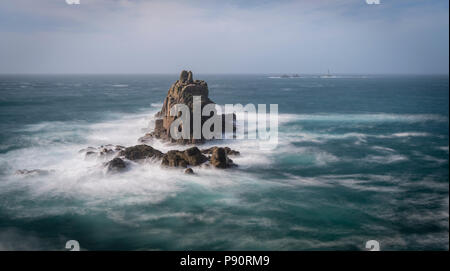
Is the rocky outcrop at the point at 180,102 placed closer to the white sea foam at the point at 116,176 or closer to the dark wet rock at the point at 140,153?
the white sea foam at the point at 116,176

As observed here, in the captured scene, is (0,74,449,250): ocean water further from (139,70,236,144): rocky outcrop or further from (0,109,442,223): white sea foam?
(139,70,236,144): rocky outcrop

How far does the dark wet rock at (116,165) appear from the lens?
16.0 meters

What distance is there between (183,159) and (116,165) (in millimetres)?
3823

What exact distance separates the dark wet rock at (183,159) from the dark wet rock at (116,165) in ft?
7.50

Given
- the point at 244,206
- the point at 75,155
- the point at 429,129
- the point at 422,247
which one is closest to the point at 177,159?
the point at 244,206

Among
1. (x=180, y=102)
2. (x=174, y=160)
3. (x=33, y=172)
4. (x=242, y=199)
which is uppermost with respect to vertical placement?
(x=180, y=102)

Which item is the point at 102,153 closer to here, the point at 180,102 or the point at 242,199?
the point at 180,102

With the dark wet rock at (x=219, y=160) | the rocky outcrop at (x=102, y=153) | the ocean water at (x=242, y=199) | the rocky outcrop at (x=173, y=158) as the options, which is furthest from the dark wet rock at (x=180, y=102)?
the dark wet rock at (x=219, y=160)

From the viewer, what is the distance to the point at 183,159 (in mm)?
16906

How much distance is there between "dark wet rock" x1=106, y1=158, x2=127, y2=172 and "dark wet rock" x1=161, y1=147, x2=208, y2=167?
2.29 metres

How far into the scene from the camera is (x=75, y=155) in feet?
62.7

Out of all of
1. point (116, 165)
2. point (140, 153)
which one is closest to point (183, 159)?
point (140, 153)
